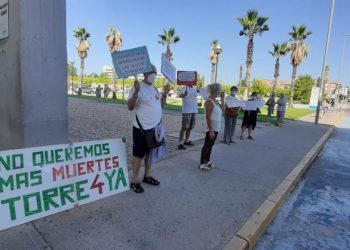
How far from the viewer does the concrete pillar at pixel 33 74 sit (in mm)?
3156

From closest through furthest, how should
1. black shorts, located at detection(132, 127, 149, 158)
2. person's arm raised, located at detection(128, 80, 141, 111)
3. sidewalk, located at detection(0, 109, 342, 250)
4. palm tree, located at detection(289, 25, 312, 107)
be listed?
sidewalk, located at detection(0, 109, 342, 250)
person's arm raised, located at detection(128, 80, 141, 111)
black shorts, located at detection(132, 127, 149, 158)
palm tree, located at detection(289, 25, 312, 107)

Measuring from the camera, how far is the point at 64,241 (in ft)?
9.11

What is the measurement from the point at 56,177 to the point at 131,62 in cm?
166

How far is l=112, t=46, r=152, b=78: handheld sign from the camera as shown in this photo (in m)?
3.56

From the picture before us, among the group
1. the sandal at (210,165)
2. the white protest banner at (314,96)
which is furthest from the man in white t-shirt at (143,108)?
the white protest banner at (314,96)

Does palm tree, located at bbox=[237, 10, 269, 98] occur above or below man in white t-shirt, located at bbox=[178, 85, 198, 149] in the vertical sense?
above

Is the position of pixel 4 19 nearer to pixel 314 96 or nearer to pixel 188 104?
pixel 188 104

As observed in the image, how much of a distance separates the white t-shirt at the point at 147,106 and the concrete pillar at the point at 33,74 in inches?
38.3

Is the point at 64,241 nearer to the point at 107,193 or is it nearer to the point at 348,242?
the point at 107,193

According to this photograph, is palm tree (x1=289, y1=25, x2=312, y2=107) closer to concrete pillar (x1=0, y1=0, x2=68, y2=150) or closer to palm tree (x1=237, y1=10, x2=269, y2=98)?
palm tree (x1=237, y1=10, x2=269, y2=98)

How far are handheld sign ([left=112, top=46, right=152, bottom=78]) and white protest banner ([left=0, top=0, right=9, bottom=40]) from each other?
4.06 ft

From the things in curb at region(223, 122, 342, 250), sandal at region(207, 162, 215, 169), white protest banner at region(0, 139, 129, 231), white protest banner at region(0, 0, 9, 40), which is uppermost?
white protest banner at region(0, 0, 9, 40)

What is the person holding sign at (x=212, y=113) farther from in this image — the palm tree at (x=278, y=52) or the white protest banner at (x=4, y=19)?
the palm tree at (x=278, y=52)

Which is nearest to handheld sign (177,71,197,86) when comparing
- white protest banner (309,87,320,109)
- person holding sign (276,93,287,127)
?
person holding sign (276,93,287,127)
